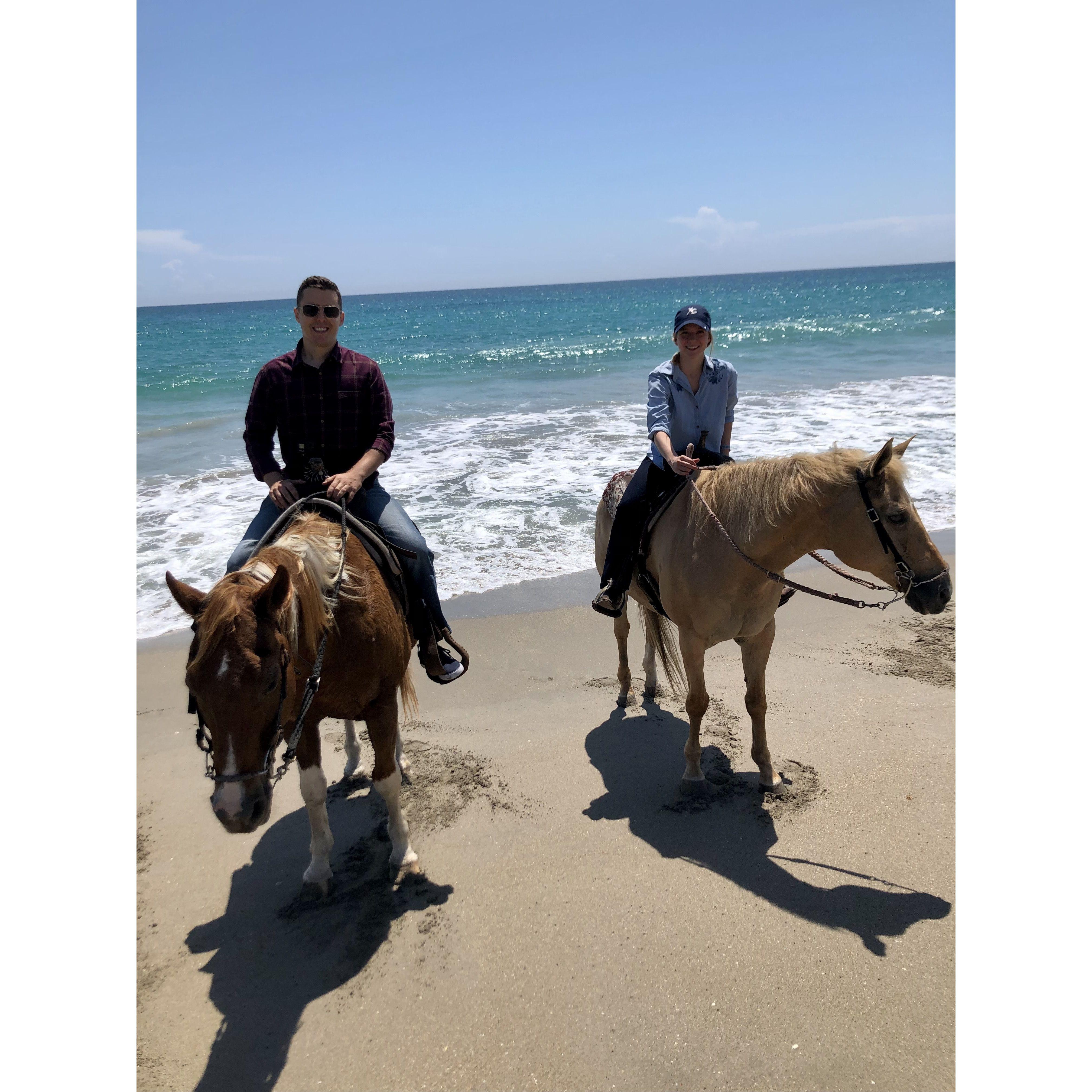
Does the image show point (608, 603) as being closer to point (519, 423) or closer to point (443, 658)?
point (443, 658)

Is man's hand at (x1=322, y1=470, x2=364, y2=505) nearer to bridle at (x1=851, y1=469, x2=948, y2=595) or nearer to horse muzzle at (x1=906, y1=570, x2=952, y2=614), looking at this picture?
bridle at (x1=851, y1=469, x2=948, y2=595)

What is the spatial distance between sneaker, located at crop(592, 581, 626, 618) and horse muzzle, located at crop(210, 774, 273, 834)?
2381 millimetres

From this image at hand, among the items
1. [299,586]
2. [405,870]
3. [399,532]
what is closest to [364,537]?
[399,532]

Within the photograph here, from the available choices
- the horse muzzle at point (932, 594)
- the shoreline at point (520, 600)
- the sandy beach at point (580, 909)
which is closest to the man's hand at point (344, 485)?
the sandy beach at point (580, 909)

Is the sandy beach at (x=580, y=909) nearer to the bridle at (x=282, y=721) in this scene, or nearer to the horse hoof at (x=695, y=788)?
the horse hoof at (x=695, y=788)

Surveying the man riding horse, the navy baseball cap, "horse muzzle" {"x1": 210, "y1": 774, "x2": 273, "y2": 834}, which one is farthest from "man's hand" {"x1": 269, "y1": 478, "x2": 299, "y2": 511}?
the navy baseball cap

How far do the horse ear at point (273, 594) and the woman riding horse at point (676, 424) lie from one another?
7.31 feet

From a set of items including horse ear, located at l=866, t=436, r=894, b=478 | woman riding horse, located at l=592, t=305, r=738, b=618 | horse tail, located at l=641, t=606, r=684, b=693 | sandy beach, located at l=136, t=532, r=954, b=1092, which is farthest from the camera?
horse tail, located at l=641, t=606, r=684, b=693

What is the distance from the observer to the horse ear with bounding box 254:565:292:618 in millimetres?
2146

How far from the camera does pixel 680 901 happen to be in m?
3.02

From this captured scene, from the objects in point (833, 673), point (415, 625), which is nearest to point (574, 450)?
point (833, 673)

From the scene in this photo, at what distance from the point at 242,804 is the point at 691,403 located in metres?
3.04

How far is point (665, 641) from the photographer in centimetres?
464

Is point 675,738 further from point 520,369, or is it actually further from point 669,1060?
point 520,369
